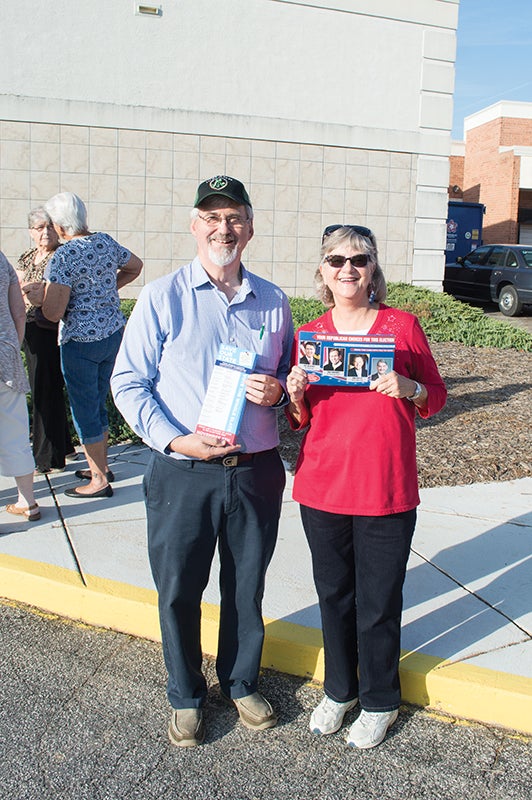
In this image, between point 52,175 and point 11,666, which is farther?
point 52,175

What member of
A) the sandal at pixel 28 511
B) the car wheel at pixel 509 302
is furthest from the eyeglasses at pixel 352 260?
the car wheel at pixel 509 302

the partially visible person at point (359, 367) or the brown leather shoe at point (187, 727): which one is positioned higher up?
the partially visible person at point (359, 367)

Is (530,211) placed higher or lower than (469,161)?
lower

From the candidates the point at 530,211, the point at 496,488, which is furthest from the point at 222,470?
the point at 530,211

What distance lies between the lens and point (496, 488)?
5793mm

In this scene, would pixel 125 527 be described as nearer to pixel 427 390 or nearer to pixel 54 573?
pixel 54 573

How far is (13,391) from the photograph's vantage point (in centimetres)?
479

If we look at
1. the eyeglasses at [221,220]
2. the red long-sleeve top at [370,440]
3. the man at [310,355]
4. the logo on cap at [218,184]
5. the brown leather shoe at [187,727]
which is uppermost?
the logo on cap at [218,184]

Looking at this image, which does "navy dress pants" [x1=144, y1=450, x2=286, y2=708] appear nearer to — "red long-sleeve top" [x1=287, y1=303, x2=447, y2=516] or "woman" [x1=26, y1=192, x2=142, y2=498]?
"red long-sleeve top" [x1=287, y1=303, x2=447, y2=516]

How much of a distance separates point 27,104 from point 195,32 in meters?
2.98

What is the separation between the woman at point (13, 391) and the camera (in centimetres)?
467

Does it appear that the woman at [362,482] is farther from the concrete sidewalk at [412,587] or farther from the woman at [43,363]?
the woman at [43,363]

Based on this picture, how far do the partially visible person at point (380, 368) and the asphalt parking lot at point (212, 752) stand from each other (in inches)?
57.6

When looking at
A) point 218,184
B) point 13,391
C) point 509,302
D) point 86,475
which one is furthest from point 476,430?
point 509,302
